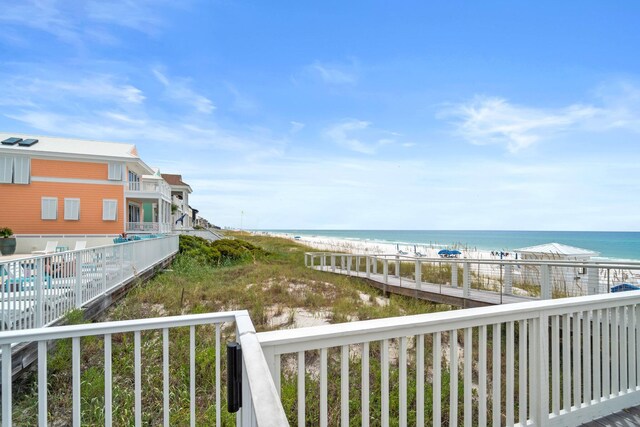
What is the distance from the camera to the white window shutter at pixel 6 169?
2025cm

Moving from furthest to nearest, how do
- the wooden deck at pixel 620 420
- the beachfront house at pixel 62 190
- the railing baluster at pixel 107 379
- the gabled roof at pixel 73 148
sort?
the gabled roof at pixel 73 148
the beachfront house at pixel 62 190
the wooden deck at pixel 620 420
the railing baluster at pixel 107 379

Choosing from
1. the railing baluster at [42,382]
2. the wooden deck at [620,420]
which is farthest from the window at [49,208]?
the wooden deck at [620,420]

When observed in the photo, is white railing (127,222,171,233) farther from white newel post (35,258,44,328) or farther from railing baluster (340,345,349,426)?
railing baluster (340,345,349,426)

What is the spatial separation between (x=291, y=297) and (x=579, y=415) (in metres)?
6.38

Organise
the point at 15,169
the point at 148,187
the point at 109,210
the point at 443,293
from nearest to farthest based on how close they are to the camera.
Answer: the point at 443,293
the point at 15,169
the point at 109,210
the point at 148,187

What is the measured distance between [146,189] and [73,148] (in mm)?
5062

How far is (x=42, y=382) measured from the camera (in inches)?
75.2

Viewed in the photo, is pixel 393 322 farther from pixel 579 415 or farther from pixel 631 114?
pixel 631 114

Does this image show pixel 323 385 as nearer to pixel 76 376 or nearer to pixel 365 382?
pixel 365 382

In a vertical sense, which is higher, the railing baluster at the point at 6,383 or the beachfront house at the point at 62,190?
the beachfront house at the point at 62,190

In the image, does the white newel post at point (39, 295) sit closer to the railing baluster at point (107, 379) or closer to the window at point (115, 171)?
the railing baluster at point (107, 379)

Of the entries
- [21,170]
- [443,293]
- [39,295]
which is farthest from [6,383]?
[21,170]

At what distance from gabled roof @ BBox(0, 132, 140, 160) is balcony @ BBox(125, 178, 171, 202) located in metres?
2.18

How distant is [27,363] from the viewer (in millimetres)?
3898
